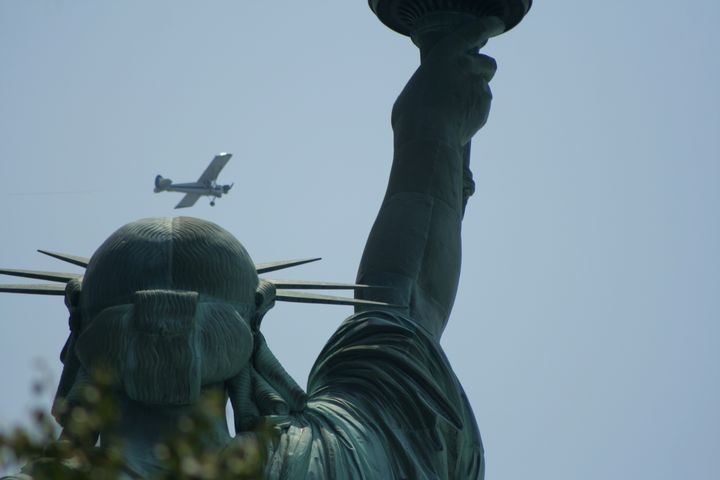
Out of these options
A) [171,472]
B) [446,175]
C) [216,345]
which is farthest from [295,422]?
[171,472]

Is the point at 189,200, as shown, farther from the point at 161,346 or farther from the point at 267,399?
the point at 161,346

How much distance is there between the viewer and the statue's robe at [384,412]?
11.0 metres

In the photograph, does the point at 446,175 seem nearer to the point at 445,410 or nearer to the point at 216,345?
the point at 445,410

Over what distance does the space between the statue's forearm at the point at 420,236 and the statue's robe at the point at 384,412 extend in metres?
0.67

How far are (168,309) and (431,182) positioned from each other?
10.2 feet

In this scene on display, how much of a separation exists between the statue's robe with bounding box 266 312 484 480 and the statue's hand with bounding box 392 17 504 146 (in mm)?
1939

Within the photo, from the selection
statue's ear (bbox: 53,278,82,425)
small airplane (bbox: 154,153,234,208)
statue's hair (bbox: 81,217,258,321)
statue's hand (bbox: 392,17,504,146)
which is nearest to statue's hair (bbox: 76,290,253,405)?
statue's hair (bbox: 81,217,258,321)

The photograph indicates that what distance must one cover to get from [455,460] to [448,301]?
1509 mm

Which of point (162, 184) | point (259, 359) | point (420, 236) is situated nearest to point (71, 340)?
point (259, 359)

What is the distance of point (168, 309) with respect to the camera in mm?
10609

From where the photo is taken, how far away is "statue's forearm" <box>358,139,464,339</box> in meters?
12.8

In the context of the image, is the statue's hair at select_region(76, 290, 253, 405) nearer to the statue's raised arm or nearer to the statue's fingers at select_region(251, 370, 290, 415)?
the statue's fingers at select_region(251, 370, 290, 415)

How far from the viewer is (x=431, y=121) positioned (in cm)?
1346

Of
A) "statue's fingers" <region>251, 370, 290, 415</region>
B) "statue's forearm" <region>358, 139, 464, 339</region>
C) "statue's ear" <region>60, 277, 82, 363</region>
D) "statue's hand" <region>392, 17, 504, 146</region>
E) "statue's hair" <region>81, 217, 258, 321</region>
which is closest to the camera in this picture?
"statue's hair" <region>81, 217, 258, 321</region>
